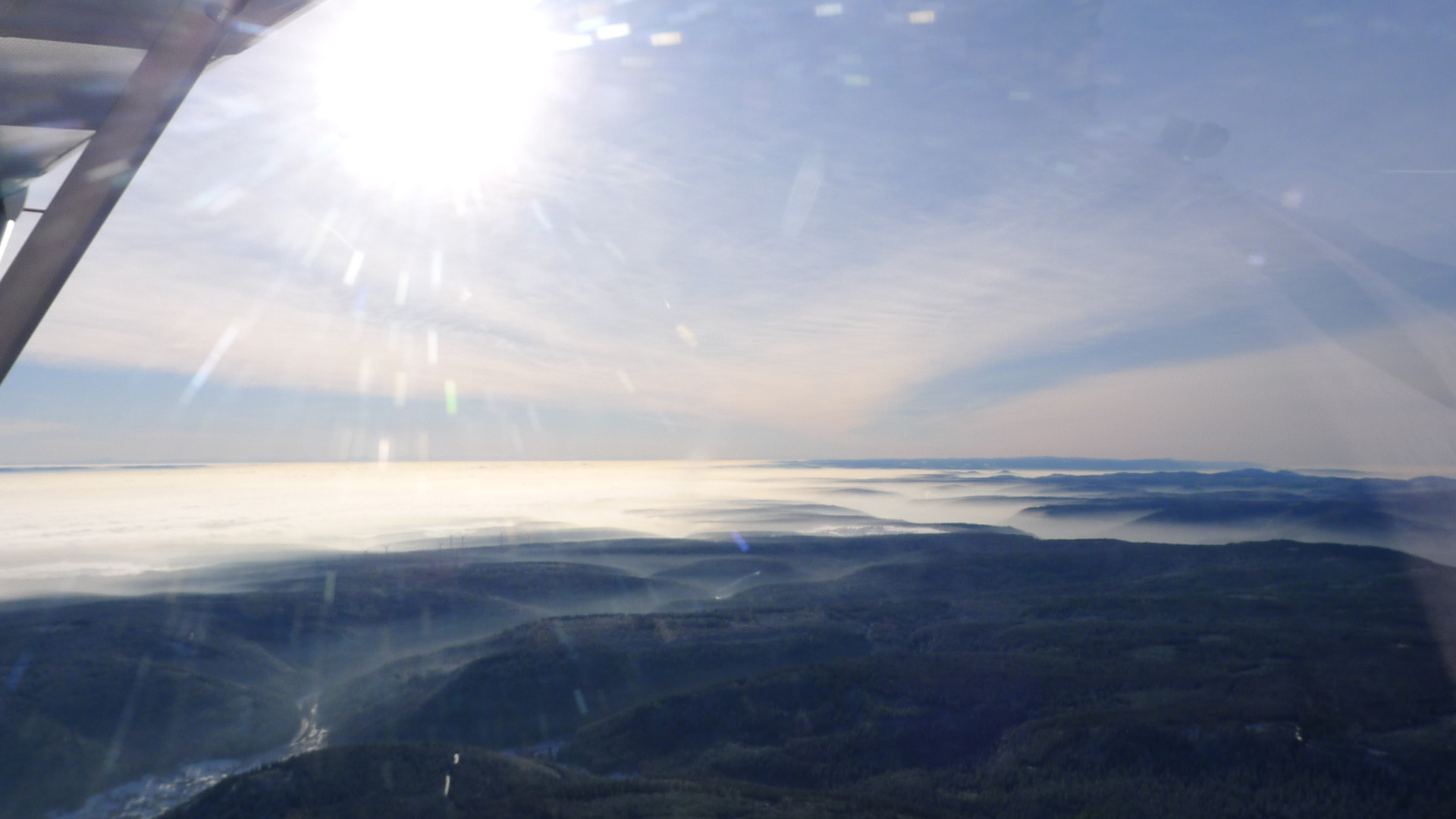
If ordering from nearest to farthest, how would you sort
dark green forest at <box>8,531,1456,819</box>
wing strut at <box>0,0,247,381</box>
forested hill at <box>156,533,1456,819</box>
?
wing strut at <box>0,0,247,381</box> < forested hill at <box>156,533,1456,819</box> < dark green forest at <box>8,531,1456,819</box>

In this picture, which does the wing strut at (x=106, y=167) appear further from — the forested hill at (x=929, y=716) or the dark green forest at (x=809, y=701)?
the dark green forest at (x=809, y=701)

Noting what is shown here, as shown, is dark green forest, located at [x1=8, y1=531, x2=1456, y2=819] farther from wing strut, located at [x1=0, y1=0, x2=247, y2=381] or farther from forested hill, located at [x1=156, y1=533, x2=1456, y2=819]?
wing strut, located at [x1=0, y1=0, x2=247, y2=381]

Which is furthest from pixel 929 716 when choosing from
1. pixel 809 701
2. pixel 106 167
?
pixel 106 167

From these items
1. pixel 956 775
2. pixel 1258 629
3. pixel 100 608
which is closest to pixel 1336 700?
pixel 956 775

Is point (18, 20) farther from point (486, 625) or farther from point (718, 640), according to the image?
point (486, 625)

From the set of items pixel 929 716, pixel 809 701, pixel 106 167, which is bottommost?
pixel 809 701

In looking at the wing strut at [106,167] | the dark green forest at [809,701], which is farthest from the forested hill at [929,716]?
the wing strut at [106,167]

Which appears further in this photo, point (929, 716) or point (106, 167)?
point (929, 716)

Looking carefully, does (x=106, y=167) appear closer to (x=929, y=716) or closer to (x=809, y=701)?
(x=929, y=716)

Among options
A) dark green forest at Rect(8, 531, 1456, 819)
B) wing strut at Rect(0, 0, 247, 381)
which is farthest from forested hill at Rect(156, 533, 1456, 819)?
wing strut at Rect(0, 0, 247, 381)
